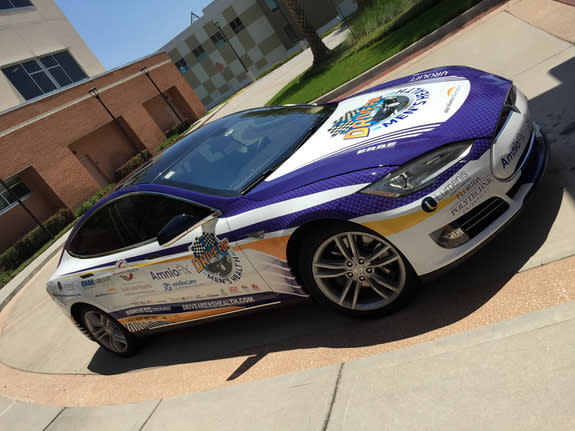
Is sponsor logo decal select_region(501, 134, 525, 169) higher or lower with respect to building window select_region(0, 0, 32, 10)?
lower

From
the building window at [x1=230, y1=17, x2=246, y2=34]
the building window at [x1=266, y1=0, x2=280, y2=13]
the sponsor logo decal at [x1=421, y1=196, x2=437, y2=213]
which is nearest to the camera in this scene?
the sponsor logo decal at [x1=421, y1=196, x2=437, y2=213]

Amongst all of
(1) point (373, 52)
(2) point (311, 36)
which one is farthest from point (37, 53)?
(1) point (373, 52)

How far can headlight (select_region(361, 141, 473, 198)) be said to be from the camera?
2916mm

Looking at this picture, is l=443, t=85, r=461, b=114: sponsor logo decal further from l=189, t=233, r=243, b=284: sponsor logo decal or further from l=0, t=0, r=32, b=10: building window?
l=0, t=0, r=32, b=10: building window

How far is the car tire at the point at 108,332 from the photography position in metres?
4.97

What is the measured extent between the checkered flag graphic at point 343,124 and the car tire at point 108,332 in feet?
9.68

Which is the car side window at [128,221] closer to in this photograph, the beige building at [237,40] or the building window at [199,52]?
the beige building at [237,40]

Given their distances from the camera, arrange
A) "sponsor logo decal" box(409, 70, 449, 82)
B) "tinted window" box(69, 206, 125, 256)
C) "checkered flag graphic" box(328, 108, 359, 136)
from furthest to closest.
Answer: "tinted window" box(69, 206, 125, 256)
"sponsor logo decal" box(409, 70, 449, 82)
"checkered flag graphic" box(328, 108, 359, 136)

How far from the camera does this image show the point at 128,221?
14.2 feet

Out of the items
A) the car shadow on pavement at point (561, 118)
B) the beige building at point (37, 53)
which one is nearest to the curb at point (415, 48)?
the car shadow on pavement at point (561, 118)

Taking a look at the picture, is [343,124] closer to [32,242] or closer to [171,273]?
[171,273]

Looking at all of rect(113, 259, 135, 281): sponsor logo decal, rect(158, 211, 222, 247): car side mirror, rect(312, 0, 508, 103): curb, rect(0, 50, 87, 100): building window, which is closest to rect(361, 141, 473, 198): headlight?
rect(158, 211, 222, 247): car side mirror

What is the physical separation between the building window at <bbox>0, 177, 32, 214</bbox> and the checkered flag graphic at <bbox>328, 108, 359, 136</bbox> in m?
21.7

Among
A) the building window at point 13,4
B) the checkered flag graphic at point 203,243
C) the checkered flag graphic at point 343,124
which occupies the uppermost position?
the building window at point 13,4
